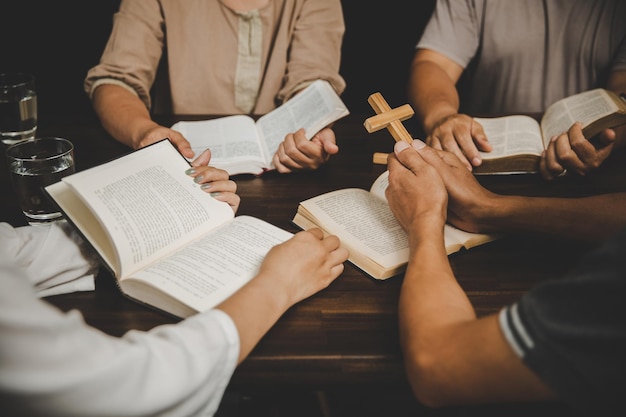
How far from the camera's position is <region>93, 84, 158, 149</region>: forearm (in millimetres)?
1328

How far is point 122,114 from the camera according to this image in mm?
1402

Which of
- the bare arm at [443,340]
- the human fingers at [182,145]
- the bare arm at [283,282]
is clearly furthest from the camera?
the human fingers at [182,145]

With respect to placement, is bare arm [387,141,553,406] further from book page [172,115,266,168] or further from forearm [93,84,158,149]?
forearm [93,84,158,149]

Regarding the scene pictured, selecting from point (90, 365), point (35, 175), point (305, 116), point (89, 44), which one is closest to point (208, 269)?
point (90, 365)

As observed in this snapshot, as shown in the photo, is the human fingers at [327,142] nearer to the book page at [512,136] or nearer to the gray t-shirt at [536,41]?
the book page at [512,136]

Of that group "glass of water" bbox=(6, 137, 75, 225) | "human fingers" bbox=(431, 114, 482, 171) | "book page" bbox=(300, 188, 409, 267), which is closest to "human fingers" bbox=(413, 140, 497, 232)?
"book page" bbox=(300, 188, 409, 267)

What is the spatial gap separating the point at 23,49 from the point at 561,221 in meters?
2.38

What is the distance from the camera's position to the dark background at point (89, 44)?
238 centimetres

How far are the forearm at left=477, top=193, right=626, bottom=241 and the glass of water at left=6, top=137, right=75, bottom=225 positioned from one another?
0.79 m

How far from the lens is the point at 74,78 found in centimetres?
251

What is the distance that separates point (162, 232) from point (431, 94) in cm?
103

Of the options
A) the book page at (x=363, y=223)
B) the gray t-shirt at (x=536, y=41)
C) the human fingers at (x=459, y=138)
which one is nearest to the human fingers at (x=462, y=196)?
the book page at (x=363, y=223)

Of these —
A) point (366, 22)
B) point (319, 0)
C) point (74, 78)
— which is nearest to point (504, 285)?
point (319, 0)

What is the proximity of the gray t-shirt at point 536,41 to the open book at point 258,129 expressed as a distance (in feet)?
2.17
